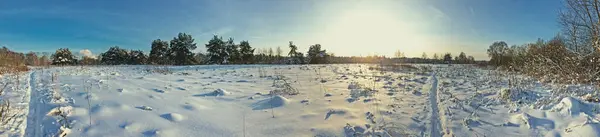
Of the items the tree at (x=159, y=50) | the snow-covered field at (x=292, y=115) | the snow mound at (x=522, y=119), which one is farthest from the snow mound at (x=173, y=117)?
the tree at (x=159, y=50)

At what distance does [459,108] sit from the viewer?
17.5 ft

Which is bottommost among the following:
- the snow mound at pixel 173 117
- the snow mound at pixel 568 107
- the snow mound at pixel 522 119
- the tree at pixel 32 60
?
the snow mound at pixel 522 119

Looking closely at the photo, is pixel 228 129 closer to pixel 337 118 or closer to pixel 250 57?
pixel 337 118

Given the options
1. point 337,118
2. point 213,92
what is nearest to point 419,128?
point 337,118

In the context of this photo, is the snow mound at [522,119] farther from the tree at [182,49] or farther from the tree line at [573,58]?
the tree at [182,49]

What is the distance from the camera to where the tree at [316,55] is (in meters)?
43.4

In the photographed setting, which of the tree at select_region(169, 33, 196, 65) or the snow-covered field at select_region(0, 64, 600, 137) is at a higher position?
the tree at select_region(169, 33, 196, 65)

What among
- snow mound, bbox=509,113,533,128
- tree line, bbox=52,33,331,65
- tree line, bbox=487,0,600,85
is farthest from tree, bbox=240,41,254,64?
snow mound, bbox=509,113,533,128

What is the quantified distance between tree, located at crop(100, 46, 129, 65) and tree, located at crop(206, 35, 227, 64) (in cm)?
1621

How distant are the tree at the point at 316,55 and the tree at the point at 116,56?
2812 cm

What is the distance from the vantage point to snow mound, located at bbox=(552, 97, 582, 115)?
13.3 feet

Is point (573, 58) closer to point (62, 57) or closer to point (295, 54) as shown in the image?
point (295, 54)

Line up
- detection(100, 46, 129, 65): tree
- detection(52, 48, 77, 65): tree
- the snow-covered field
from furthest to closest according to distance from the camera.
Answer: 1. detection(100, 46, 129, 65): tree
2. detection(52, 48, 77, 65): tree
3. the snow-covered field

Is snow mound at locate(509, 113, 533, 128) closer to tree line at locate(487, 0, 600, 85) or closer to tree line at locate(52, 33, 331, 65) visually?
tree line at locate(487, 0, 600, 85)
